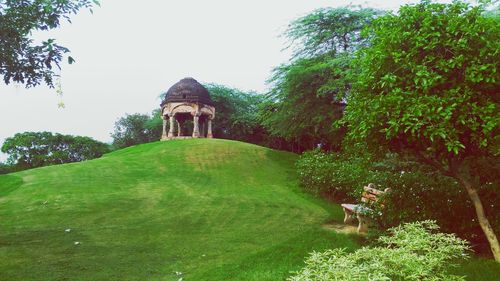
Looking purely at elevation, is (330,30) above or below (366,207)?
above

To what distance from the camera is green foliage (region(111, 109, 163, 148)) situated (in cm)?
5194

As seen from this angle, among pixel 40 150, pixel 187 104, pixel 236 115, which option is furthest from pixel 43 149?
pixel 236 115

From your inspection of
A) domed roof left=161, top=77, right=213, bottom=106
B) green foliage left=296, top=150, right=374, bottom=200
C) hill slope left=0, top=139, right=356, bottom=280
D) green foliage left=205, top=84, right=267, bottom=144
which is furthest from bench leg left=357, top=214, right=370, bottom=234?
green foliage left=205, top=84, right=267, bottom=144

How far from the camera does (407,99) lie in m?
7.07

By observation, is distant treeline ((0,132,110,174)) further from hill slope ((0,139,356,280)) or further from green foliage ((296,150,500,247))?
green foliage ((296,150,500,247))

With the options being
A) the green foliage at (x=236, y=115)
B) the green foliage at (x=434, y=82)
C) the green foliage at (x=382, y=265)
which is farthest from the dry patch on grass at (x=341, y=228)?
the green foliage at (x=236, y=115)

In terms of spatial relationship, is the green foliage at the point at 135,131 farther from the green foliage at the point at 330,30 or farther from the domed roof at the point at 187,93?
the green foliage at the point at 330,30

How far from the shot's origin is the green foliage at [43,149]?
104 ft

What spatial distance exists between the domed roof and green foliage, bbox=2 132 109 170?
8.86m

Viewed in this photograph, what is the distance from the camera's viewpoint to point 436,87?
725cm

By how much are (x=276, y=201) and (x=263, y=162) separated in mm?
8566

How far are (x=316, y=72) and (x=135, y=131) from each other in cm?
3907

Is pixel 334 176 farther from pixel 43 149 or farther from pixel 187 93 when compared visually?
pixel 43 149

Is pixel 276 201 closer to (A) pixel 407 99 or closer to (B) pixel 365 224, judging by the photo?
(B) pixel 365 224
